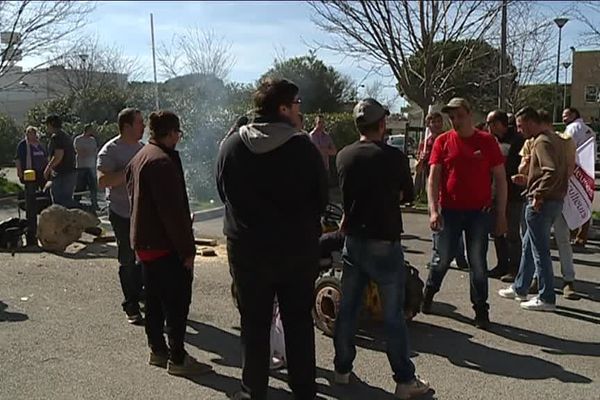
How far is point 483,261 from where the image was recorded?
5.79m

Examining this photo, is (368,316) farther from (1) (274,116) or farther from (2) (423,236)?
(2) (423,236)

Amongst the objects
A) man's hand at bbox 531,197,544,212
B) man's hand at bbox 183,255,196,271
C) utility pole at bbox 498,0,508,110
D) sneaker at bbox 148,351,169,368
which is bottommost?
sneaker at bbox 148,351,169,368

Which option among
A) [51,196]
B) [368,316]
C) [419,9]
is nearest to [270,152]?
[368,316]

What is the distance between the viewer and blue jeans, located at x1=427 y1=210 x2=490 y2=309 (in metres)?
5.78

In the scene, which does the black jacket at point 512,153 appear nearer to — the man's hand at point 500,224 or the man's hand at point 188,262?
the man's hand at point 500,224

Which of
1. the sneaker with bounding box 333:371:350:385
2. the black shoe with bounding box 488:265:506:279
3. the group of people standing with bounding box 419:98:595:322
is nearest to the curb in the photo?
the black shoe with bounding box 488:265:506:279

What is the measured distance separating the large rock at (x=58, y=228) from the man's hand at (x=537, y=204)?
608cm

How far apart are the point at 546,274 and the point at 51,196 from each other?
315 inches

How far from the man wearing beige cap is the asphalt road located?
1.10 feet

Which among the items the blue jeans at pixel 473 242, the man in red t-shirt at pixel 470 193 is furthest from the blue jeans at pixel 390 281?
the blue jeans at pixel 473 242

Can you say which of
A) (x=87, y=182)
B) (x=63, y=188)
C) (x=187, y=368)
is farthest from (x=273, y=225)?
(x=87, y=182)

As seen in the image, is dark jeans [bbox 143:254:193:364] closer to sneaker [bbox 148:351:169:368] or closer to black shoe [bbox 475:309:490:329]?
sneaker [bbox 148:351:169:368]

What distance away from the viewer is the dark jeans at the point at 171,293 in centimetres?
477

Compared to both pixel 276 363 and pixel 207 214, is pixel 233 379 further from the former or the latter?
pixel 207 214
